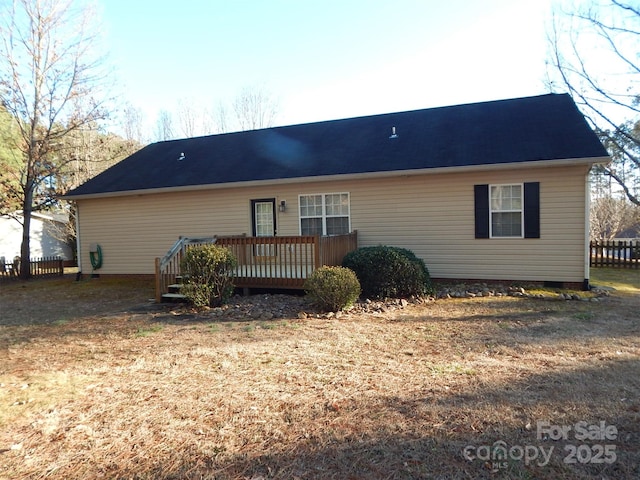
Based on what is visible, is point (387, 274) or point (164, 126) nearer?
point (387, 274)

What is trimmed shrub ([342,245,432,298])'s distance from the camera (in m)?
8.31

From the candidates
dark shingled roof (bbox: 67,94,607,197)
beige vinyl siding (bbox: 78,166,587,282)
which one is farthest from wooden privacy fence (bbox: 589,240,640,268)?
beige vinyl siding (bbox: 78,166,587,282)

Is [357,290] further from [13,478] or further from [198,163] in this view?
[198,163]

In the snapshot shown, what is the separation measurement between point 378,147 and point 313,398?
910cm

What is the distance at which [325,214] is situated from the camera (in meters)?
11.1

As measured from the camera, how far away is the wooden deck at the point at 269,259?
8700 mm

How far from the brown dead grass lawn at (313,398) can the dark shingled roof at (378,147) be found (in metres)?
4.83

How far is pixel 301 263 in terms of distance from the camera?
8789 millimetres

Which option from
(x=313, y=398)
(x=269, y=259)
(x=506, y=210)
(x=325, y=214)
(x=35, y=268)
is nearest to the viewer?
(x=313, y=398)

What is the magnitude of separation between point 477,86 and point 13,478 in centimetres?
1859

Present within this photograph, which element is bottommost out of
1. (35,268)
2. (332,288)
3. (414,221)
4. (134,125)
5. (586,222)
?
(35,268)

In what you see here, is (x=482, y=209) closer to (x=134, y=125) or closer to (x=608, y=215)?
(x=608, y=215)

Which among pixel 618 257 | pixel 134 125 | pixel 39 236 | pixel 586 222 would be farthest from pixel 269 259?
pixel 134 125

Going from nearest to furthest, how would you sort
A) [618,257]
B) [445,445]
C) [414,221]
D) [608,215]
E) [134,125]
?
[445,445] → [414,221] → [618,257] → [608,215] → [134,125]
